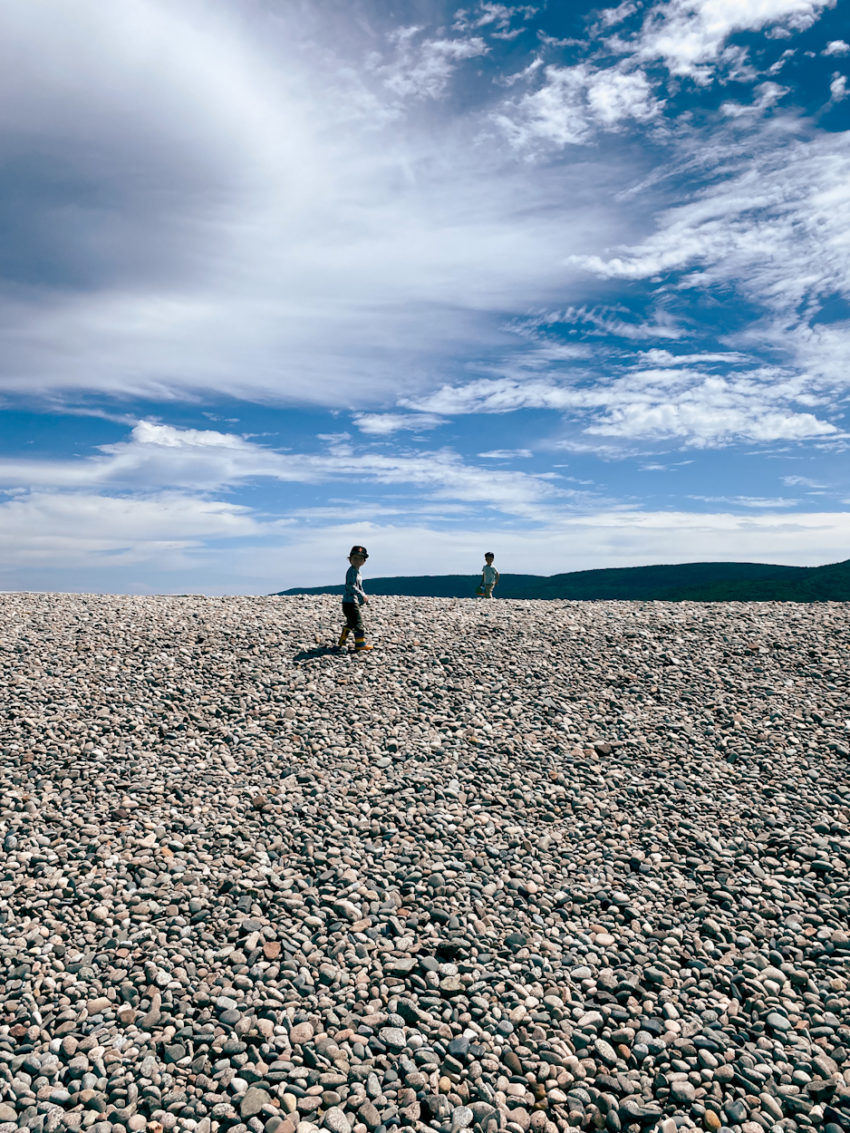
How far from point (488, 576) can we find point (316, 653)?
11457mm

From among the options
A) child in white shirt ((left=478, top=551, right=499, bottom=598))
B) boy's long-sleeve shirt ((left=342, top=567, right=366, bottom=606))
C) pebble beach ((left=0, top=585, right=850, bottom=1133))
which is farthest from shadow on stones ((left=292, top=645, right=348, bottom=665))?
child in white shirt ((left=478, top=551, right=499, bottom=598))

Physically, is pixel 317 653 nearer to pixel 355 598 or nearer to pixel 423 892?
pixel 355 598

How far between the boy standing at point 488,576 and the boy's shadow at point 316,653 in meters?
10.6

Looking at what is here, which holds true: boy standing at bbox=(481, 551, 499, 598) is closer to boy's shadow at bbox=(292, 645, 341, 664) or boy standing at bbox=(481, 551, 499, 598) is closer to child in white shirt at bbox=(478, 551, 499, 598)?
child in white shirt at bbox=(478, 551, 499, 598)

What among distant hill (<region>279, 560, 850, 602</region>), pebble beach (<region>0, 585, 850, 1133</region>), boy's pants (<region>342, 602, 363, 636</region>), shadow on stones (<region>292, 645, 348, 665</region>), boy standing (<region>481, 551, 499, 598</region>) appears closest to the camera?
pebble beach (<region>0, 585, 850, 1133</region>)

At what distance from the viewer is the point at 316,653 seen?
1580 cm

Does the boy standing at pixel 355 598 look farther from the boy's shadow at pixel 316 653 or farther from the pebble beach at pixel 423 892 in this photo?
the pebble beach at pixel 423 892

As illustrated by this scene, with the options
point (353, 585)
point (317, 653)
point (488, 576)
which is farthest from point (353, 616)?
point (488, 576)

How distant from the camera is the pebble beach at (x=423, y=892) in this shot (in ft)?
20.7

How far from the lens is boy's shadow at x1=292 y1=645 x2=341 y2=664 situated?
1543 centimetres

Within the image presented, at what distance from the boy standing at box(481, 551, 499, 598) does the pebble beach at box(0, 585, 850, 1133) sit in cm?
1049

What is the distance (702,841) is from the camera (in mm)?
9547

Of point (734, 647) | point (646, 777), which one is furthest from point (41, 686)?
point (734, 647)

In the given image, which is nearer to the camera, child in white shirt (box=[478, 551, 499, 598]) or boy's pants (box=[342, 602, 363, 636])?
boy's pants (box=[342, 602, 363, 636])
